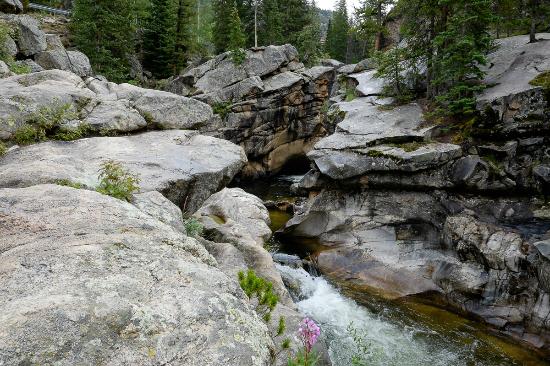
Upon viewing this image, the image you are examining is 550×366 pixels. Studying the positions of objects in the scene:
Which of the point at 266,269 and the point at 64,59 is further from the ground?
the point at 64,59

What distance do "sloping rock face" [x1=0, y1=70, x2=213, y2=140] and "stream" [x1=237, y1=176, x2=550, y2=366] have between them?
740 cm

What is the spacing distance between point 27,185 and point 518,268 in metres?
14.3

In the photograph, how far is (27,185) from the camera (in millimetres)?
5941

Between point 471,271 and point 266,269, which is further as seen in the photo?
point 471,271

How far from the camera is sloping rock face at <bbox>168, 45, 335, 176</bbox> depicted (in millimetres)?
33969

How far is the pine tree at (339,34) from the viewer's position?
6112 cm

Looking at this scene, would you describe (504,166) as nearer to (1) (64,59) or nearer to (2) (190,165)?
(2) (190,165)

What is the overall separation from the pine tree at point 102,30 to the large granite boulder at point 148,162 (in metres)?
26.5

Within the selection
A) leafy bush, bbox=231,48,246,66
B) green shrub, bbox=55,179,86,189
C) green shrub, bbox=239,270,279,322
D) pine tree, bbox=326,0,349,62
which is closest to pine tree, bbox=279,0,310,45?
A: pine tree, bbox=326,0,349,62

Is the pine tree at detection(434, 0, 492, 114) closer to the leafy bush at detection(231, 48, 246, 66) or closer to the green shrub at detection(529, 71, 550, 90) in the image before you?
the green shrub at detection(529, 71, 550, 90)

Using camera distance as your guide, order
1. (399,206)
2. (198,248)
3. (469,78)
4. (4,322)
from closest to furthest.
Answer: (4,322), (198,248), (399,206), (469,78)

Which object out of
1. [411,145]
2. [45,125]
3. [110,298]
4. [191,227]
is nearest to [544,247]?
[411,145]

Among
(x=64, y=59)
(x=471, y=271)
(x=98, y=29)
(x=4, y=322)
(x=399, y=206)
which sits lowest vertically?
(x=471, y=271)

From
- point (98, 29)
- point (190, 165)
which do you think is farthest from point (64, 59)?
point (190, 165)
